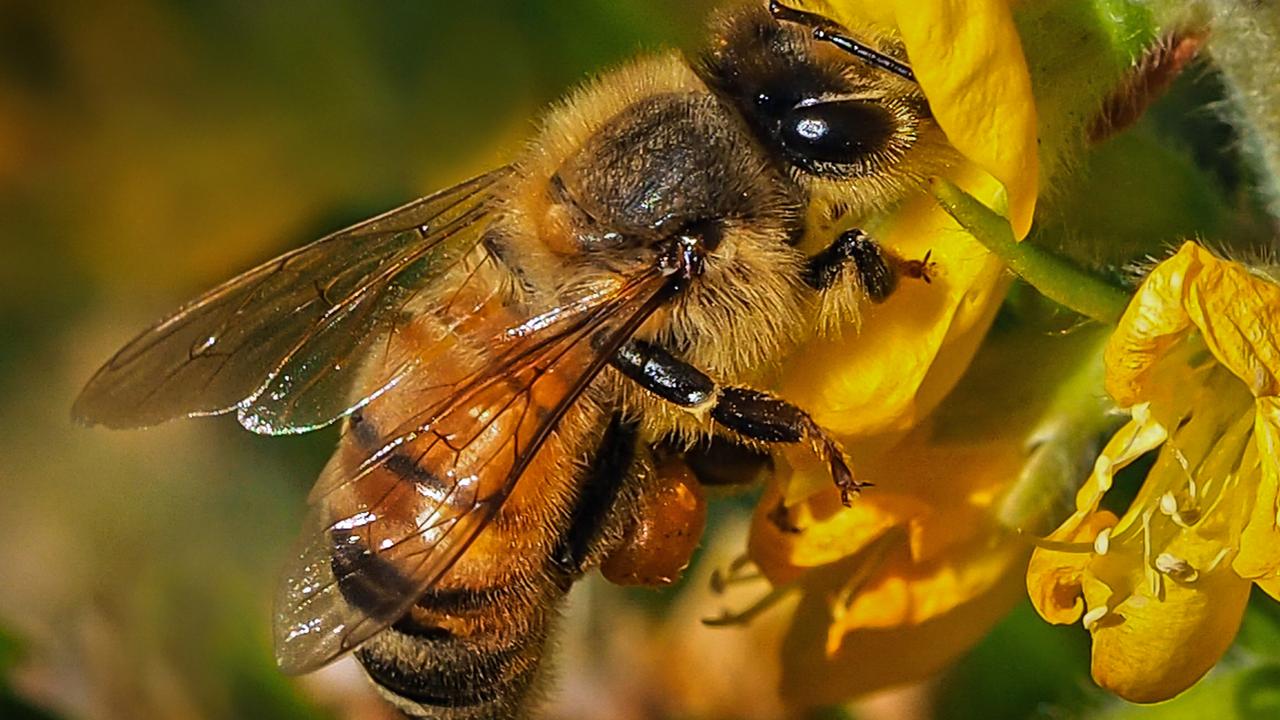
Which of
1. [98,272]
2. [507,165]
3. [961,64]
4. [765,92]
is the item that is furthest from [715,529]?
[98,272]

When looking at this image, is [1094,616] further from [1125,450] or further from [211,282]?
[211,282]

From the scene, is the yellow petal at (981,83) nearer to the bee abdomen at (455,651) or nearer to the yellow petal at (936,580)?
the yellow petal at (936,580)

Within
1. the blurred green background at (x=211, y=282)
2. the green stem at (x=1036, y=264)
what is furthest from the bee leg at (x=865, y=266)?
the blurred green background at (x=211, y=282)

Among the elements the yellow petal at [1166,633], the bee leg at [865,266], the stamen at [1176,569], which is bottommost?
the yellow petal at [1166,633]

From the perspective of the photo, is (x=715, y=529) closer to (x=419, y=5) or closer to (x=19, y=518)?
(x=419, y=5)

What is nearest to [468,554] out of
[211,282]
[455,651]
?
[455,651]
